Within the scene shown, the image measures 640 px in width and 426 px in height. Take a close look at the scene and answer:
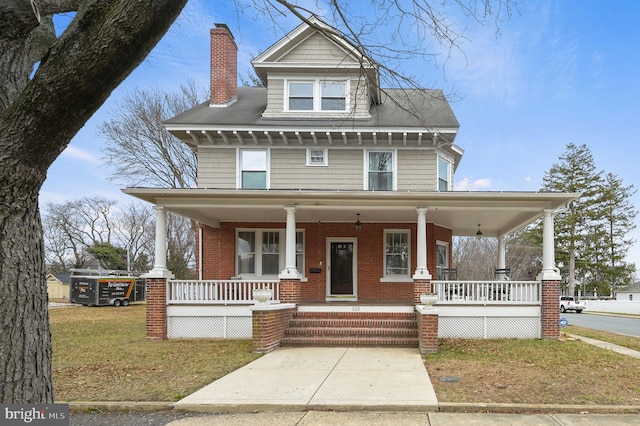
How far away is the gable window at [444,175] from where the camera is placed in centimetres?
1405

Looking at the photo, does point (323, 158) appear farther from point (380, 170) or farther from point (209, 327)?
point (209, 327)

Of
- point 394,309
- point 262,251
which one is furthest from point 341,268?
point 394,309

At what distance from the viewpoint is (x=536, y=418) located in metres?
5.00

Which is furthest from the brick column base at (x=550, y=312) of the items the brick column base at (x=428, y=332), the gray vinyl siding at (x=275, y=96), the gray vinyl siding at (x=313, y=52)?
the gray vinyl siding at (x=275, y=96)

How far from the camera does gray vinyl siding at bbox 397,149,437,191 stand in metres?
13.6

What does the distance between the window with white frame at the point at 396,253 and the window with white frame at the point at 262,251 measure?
2800mm

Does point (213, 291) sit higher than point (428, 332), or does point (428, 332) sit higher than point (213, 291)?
point (213, 291)

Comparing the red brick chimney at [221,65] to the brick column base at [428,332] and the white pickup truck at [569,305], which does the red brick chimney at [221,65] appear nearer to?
the brick column base at [428,332]

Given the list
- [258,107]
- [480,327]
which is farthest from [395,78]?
[258,107]

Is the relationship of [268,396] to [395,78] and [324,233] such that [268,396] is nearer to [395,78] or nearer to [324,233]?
[395,78]

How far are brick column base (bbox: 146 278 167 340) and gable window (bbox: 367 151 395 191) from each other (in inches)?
275

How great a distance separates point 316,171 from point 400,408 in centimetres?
930

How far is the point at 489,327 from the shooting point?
35.3 feet

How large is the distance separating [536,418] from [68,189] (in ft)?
194
